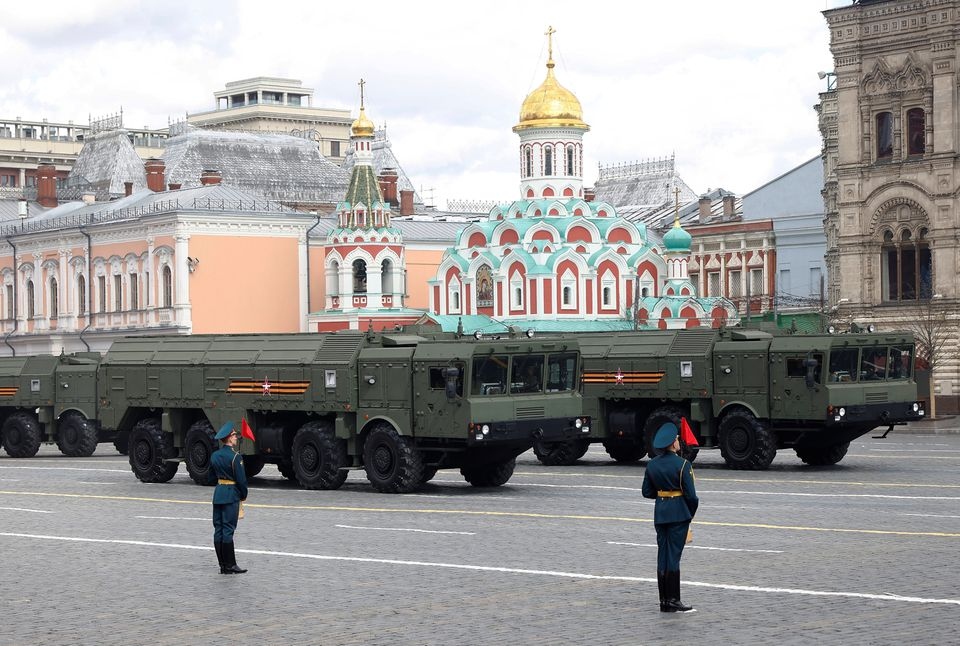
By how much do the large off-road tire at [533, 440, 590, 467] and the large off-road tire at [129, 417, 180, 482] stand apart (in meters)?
7.40

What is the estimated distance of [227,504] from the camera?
681 inches

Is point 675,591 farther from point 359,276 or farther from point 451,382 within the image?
point 359,276

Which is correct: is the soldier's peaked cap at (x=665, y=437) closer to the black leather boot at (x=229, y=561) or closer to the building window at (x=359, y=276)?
the black leather boot at (x=229, y=561)

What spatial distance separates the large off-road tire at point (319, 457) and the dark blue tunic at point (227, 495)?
36.9 feet

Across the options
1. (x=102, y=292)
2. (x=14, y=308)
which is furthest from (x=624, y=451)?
(x=14, y=308)

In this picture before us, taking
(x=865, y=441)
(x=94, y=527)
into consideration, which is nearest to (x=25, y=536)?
(x=94, y=527)

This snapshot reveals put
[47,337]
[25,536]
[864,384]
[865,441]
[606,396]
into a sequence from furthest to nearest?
1. [47,337]
2. [865,441]
3. [606,396]
4. [864,384]
5. [25,536]

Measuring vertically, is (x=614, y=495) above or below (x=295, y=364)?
below

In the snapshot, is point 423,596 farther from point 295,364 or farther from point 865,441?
point 865,441

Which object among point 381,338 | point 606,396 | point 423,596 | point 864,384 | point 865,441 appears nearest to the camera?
point 423,596

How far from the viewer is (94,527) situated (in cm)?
2298

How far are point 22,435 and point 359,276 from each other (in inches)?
1587

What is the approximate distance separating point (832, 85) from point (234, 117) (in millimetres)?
86093

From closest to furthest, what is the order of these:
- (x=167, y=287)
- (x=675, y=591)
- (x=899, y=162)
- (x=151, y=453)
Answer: (x=675, y=591), (x=151, y=453), (x=899, y=162), (x=167, y=287)
